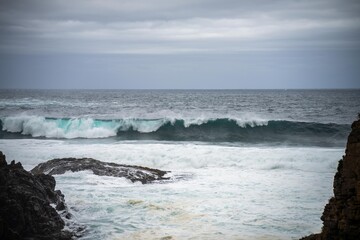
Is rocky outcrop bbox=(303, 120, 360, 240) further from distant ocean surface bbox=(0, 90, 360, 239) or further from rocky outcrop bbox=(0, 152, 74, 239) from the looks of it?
rocky outcrop bbox=(0, 152, 74, 239)

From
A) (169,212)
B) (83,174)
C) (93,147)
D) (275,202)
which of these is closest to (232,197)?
(275,202)

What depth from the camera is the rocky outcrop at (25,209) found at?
23.4 ft

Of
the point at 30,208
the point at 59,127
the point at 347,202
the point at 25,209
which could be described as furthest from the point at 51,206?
the point at 59,127

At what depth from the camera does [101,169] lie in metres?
13.5

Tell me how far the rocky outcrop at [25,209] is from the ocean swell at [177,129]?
19562 millimetres

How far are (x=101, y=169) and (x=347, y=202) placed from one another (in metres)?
9.27

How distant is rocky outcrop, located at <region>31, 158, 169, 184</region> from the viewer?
43.1 feet

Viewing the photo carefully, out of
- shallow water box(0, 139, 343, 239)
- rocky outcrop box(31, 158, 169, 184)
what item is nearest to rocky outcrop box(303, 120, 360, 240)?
shallow water box(0, 139, 343, 239)

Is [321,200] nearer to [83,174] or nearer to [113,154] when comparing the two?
[83,174]

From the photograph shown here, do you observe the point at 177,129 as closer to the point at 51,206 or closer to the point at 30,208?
the point at 51,206

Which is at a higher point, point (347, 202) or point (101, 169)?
point (347, 202)

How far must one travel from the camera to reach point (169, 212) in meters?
9.65

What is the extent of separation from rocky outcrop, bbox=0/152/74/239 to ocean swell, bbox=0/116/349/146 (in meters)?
19.6

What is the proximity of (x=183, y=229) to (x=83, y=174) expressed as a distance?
5.52 m
